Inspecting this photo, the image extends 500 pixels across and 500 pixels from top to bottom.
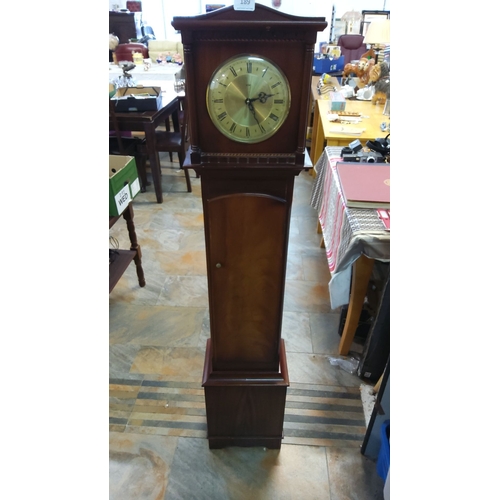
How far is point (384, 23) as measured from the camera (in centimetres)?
332

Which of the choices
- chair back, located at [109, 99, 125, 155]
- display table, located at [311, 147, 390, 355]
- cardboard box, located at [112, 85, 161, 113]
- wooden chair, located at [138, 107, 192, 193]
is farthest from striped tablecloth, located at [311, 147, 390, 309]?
chair back, located at [109, 99, 125, 155]

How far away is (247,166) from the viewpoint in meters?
0.92

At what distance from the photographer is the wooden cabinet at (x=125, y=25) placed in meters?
5.52

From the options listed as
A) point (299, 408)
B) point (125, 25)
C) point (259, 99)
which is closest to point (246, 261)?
point (259, 99)

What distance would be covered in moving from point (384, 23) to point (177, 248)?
266cm

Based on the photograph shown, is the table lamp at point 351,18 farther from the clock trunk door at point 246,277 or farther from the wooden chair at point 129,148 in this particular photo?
the clock trunk door at point 246,277

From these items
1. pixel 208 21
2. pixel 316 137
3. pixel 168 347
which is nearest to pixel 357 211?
pixel 208 21

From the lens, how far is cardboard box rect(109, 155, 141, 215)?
1730 millimetres

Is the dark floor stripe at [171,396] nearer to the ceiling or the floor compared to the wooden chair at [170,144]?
nearer to the floor

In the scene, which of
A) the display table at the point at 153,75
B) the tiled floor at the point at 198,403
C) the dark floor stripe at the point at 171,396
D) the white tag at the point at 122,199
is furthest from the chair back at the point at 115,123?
the dark floor stripe at the point at 171,396

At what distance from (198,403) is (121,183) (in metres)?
1.06

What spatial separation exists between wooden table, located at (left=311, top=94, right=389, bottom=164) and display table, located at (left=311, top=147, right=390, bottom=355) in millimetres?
237

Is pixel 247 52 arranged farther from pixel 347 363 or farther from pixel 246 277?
pixel 347 363

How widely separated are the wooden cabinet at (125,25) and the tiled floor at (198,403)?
4609 mm
